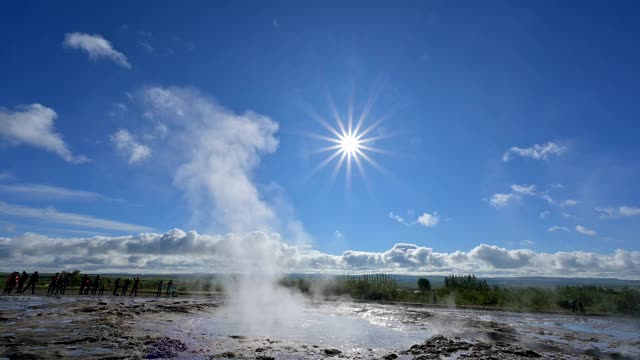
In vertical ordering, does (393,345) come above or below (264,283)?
below

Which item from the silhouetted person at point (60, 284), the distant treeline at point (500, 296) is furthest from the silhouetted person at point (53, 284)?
the distant treeline at point (500, 296)

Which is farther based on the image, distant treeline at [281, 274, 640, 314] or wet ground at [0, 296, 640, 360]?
distant treeline at [281, 274, 640, 314]

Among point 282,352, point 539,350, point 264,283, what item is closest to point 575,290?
Answer: point 264,283

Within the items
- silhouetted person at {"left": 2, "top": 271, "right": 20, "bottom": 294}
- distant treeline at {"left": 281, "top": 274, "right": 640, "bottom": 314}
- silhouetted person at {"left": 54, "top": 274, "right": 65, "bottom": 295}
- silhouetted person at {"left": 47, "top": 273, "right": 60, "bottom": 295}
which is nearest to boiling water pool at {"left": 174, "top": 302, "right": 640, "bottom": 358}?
distant treeline at {"left": 281, "top": 274, "right": 640, "bottom": 314}

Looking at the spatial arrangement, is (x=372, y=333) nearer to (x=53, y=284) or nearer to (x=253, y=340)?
(x=253, y=340)

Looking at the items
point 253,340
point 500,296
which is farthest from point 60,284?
point 500,296

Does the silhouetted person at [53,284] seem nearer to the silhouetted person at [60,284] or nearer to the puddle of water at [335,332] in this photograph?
the silhouetted person at [60,284]

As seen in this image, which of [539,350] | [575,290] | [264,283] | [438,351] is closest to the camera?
[438,351]

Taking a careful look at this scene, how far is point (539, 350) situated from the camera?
55.3ft

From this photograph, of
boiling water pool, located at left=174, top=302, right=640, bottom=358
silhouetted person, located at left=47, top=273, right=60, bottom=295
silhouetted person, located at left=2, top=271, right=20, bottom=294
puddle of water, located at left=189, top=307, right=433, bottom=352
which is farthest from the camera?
silhouetted person, located at left=47, top=273, right=60, bottom=295

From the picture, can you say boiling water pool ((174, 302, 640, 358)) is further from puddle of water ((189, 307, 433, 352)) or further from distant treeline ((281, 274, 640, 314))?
distant treeline ((281, 274, 640, 314))

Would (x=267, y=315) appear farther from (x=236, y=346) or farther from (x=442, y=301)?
(x=442, y=301)

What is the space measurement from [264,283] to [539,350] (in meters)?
35.7

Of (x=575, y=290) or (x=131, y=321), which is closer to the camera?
(x=131, y=321)
